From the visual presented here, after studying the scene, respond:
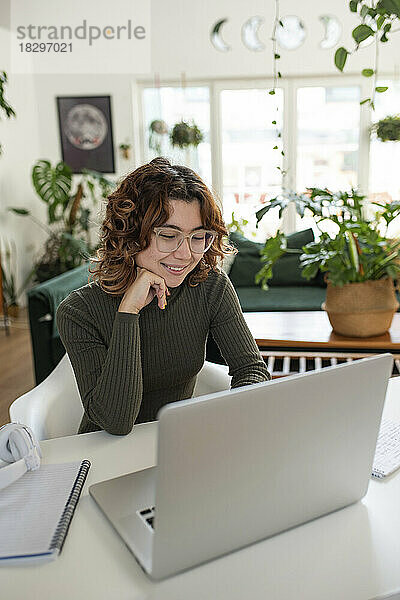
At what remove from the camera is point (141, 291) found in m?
1.26

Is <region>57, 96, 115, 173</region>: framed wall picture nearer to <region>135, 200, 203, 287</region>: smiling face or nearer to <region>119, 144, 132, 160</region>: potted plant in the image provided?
<region>119, 144, 132, 160</region>: potted plant

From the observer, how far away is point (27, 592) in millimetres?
711

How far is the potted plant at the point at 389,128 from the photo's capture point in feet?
17.4

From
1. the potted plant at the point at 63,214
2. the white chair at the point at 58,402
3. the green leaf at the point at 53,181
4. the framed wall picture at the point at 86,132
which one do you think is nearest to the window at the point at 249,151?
the framed wall picture at the point at 86,132

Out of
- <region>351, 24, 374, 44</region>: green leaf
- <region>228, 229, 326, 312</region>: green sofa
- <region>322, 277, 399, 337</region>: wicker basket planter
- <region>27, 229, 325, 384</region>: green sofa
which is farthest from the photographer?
<region>228, 229, 326, 312</region>: green sofa

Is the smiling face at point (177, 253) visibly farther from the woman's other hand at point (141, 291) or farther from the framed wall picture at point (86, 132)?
the framed wall picture at point (86, 132)

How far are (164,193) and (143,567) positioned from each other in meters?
0.80

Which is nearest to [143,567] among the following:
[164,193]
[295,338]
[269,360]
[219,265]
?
[164,193]

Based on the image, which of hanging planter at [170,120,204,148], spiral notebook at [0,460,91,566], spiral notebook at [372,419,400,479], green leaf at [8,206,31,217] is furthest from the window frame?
spiral notebook at [0,460,91,566]

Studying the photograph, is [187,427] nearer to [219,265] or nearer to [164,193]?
[164,193]

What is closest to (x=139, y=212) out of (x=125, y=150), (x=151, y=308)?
(x=151, y=308)

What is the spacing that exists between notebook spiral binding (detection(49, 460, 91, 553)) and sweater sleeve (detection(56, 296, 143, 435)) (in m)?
0.16

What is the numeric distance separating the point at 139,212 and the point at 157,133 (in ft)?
15.2

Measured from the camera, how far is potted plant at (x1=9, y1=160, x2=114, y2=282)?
5.07 m
